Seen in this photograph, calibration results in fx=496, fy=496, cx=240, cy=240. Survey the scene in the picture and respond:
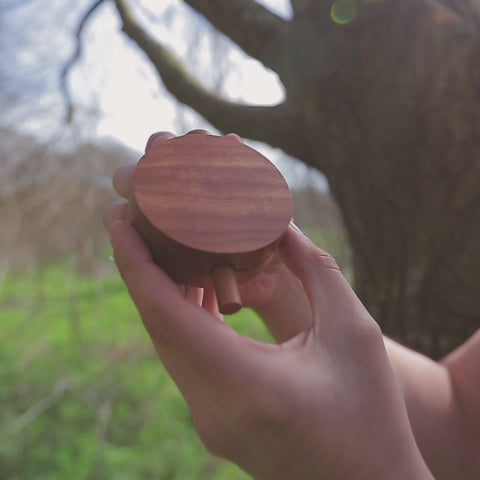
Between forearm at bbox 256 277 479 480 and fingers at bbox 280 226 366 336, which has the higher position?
fingers at bbox 280 226 366 336

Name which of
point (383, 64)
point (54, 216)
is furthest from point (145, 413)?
point (383, 64)

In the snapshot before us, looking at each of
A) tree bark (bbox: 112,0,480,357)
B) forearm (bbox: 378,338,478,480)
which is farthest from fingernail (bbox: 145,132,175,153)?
tree bark (bbox: 112,0,480,357)

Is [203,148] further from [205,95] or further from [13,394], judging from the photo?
[13,394]

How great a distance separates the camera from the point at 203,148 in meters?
0.50

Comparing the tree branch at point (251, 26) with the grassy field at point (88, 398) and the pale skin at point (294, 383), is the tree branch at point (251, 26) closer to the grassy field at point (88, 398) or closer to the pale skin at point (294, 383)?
the pale skin at point (294, 383)

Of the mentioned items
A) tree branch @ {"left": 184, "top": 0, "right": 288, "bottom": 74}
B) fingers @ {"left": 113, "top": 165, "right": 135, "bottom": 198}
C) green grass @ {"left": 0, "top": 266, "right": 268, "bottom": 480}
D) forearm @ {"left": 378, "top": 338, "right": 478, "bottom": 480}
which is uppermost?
A: fingers @ {"left": 113, "top": 165, "right": 135, "bottom": 198}

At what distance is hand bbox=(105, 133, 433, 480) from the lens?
357mm

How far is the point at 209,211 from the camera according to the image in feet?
1.48

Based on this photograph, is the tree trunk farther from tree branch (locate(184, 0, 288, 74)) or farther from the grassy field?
the grassy field

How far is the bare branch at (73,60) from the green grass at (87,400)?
4.47 ft

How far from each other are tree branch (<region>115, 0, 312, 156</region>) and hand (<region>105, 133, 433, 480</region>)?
90cm

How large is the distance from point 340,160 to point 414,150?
0.50 feet

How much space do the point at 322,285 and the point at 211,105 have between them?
3.26ft

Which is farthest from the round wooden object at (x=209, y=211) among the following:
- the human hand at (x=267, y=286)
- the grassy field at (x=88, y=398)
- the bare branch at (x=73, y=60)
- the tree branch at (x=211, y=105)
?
the grassy field at (x=88, y=398)
